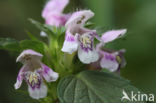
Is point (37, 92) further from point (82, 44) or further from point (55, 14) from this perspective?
point (55, 14)

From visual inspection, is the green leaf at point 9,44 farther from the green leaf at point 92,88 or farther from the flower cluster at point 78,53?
the green leaf at point 92,88

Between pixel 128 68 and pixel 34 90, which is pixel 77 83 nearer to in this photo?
pixel 34 90

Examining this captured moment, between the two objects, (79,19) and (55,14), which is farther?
(55,14)

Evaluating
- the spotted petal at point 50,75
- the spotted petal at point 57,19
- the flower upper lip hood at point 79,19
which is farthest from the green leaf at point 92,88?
the spotted petal at point 57,19

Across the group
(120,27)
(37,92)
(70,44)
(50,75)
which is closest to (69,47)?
(70,44)

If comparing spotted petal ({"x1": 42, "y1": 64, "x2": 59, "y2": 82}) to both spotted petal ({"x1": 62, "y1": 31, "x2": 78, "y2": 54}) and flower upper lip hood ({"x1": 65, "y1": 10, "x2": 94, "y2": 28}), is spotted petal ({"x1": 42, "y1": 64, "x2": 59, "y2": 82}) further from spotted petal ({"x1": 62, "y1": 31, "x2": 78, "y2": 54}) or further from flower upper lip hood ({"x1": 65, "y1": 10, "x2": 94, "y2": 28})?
flower upper lip hood ({"x1": 65, "y1": 10, "x2": 94, "y2": 28})
